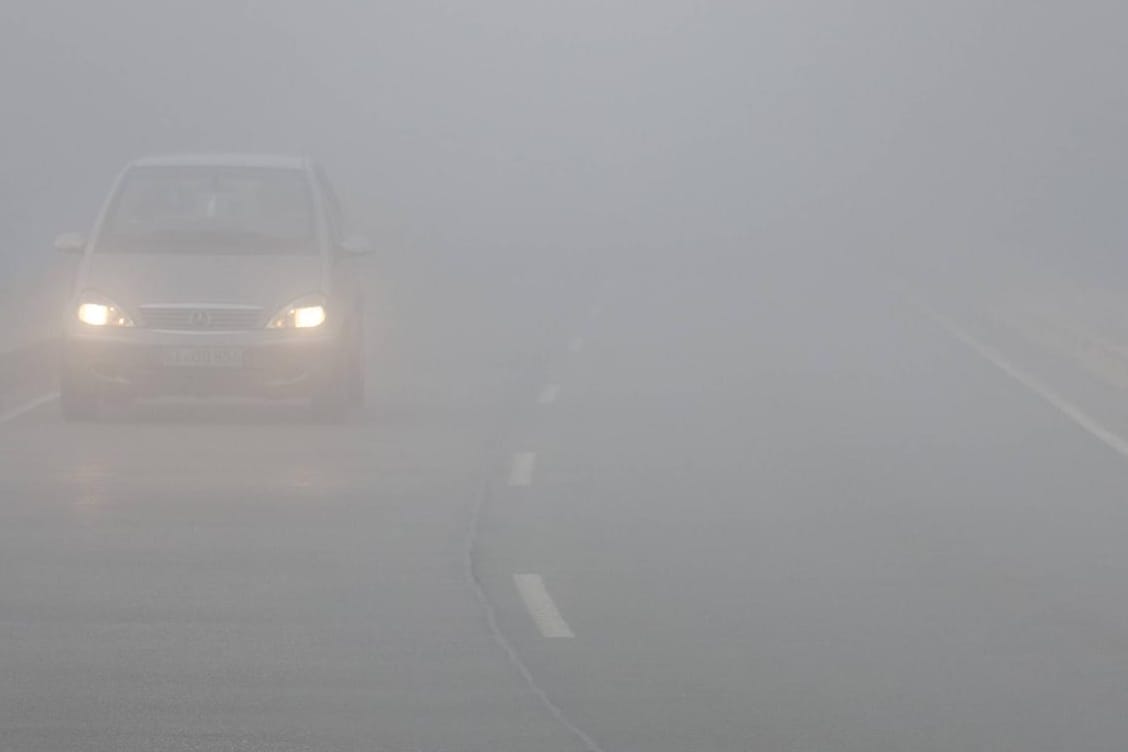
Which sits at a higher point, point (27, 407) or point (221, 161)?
point (221, 161)

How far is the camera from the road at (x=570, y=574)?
8453 millimetres

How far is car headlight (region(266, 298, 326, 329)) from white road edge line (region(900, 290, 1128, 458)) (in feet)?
17.5

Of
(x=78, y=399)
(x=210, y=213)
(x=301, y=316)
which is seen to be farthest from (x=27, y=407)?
(x=301, y=316)

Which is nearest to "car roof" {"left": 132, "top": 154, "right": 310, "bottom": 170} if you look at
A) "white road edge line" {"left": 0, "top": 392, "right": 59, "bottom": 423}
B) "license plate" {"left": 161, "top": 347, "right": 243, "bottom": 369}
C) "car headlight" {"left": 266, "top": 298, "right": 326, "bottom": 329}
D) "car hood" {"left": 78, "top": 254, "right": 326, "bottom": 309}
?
"car hood" {"left": 78, "top": 254, "right": 326, "bottom": 309}

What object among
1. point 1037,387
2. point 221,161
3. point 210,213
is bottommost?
point 1037,387

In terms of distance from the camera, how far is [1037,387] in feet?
72.8

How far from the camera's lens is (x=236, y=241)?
60.5ft

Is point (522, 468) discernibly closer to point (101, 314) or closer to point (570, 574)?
point (101, 314)

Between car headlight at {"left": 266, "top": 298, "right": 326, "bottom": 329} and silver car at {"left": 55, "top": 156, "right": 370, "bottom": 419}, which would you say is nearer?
silver car at {"left": 55, "top": 156, "right": 370, "bottom": 419}

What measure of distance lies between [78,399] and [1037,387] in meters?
8.45

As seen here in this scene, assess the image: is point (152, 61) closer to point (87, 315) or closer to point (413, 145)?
point (413, 145)

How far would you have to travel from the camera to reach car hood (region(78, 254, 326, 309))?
17.8m

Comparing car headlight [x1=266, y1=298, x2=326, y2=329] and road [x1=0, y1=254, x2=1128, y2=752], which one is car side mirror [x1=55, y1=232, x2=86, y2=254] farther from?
car headlight [x1=266, y1=298, x2=326, y2=329]

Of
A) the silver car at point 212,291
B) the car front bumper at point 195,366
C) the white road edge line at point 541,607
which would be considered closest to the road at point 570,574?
the white road edge line at point 541,607
